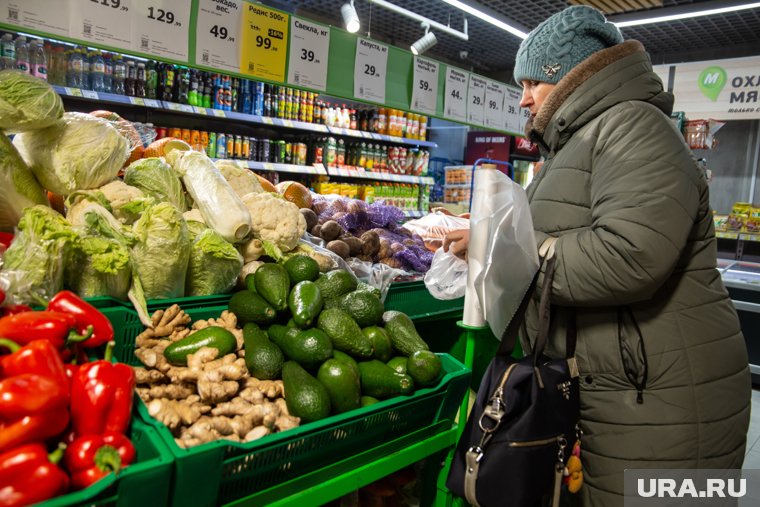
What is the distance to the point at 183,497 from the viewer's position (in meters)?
0.95

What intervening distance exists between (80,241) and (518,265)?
45.5 inches

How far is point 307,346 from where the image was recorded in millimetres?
1339

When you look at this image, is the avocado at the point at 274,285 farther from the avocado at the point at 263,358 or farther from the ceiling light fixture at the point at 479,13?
the ceiling light fixture at the point at 479,13

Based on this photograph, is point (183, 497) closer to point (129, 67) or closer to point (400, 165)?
point (129, 67)

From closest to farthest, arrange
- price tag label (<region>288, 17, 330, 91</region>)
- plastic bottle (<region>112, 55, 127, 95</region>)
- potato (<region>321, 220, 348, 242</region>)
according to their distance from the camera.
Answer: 1. potato (<region>321, 220, 348, 242</region>)
2. price tag label (<region>288, 17, 330, 91</region>)
3. plastic bottle (<region>112, 55, 127, 95</region>)

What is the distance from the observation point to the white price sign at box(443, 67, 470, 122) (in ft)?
13.8

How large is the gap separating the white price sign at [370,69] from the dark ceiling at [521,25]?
303cm

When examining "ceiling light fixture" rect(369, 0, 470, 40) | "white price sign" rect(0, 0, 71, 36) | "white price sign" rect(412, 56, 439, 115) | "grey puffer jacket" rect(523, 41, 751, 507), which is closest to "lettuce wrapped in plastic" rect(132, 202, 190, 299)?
"grey puffer jacket" rect(523, 41, 751, 507)

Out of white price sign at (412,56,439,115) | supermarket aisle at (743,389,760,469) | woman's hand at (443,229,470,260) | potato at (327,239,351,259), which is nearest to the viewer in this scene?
woman's hand at (443,229,470,260)

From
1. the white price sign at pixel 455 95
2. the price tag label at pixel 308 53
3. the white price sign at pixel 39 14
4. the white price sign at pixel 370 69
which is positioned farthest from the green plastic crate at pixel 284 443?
the white price sign at pixel 455 95

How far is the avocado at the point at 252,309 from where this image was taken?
150cm

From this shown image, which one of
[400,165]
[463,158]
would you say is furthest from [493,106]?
[463,158]

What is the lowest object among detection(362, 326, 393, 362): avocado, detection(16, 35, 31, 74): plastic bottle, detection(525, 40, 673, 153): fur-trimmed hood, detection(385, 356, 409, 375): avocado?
detection(385, 356, 409, 375): avocado

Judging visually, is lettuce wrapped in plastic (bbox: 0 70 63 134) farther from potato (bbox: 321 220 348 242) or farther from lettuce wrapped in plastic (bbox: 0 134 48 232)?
potato (bbox: 321 220 348 242)
